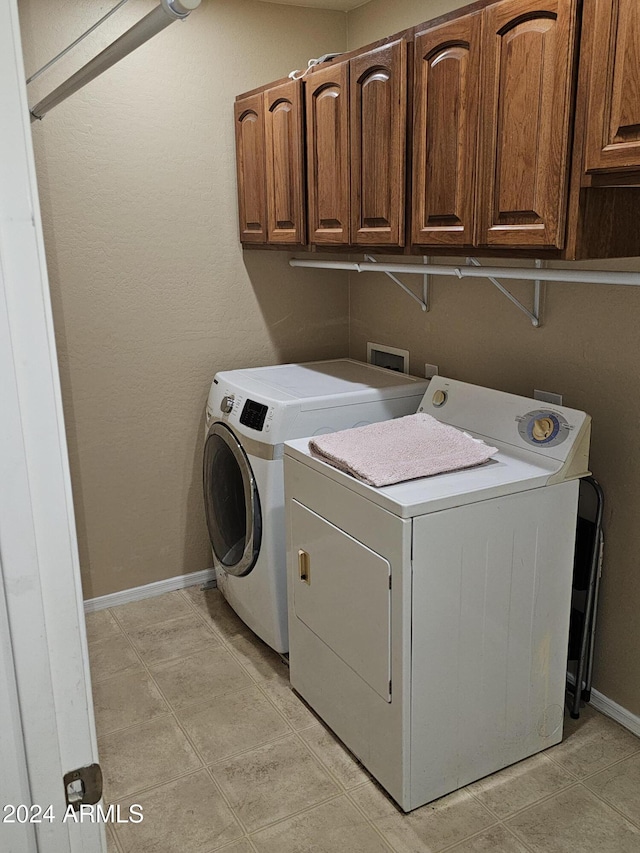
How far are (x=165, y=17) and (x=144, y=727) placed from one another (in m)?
2.08

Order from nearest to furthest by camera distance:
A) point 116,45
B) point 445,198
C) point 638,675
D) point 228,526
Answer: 1. point 116,45
2. point 445,198
3. point 638,675
4. point 228,526

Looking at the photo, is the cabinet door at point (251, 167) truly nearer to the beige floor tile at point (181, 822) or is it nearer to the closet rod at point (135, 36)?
the closet rod at point (135, 36)

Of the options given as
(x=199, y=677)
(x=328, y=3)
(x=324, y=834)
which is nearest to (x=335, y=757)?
(x=324, y=834)

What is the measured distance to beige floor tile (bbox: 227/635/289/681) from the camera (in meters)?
2.66

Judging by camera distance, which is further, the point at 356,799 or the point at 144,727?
the point at 144,727

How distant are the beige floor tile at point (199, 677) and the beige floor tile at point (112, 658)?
0.10 metres

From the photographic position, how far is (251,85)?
297cm

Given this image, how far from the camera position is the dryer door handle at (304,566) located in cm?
231

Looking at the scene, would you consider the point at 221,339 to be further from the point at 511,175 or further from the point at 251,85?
the point at 511,175

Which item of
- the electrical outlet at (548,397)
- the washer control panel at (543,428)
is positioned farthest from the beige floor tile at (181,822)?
the electrical outlet at (548,397)

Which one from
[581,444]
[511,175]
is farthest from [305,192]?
[581,444]

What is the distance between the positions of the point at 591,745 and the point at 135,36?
2310 mm

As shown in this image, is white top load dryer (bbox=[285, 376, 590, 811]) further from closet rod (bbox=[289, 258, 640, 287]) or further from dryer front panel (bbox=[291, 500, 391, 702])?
closet rod (bbox=[289, 258, 640, 287])

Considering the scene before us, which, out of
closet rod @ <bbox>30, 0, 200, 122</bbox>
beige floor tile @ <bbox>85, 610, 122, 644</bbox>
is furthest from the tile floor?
closet rod @ <bbox>30, 0, 200, 122</bbox>
